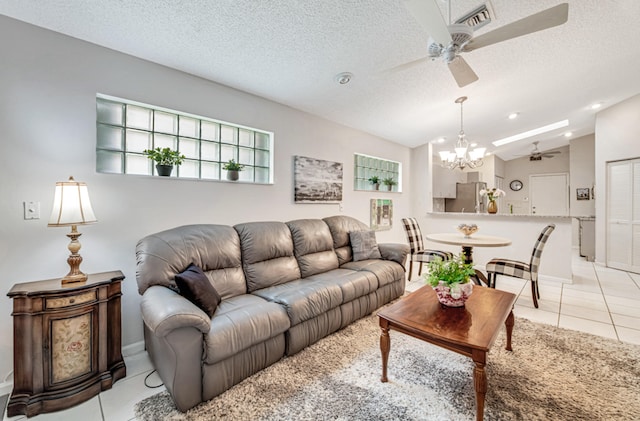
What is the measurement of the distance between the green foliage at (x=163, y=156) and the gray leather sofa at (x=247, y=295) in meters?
0.64

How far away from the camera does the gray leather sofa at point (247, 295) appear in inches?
65.7

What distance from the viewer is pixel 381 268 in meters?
3.23

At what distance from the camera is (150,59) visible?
2424 millimetres

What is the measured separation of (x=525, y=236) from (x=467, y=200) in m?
2.59

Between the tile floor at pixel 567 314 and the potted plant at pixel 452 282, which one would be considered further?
the potted plant at pixel 452 282

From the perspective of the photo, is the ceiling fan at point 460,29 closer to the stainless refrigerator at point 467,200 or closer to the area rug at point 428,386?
the area rug at point 428,386

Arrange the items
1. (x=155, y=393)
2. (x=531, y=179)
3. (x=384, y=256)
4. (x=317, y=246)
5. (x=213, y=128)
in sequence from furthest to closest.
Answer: (x=531, y=179), (x=384, y=256), (x=317, y=246), (x=213, y=128), (x=155, y=393)

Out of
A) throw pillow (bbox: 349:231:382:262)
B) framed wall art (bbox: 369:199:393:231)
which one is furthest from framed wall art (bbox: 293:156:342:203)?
framed wall art (bbox: 369:199:393:231)

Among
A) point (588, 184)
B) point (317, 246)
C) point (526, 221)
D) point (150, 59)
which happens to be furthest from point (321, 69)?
point (588, 184)

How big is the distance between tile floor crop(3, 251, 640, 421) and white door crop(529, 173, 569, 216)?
286cm

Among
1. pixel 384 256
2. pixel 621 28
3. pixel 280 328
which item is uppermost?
pixel 621 28

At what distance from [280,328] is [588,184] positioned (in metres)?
8.56

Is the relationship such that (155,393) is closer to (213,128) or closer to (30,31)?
(213,128)

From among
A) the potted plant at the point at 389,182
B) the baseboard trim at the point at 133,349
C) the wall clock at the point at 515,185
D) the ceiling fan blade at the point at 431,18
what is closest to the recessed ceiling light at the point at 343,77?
the ceiling fan blade at the point at 431,18
